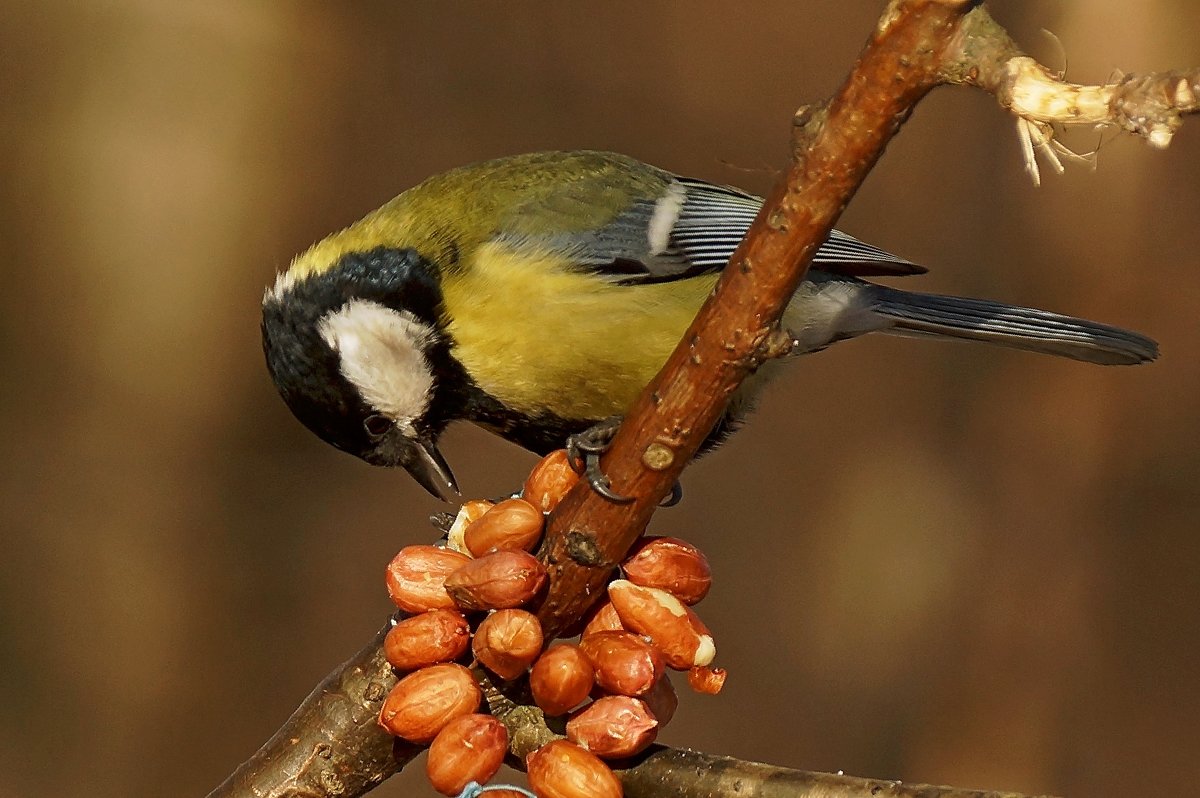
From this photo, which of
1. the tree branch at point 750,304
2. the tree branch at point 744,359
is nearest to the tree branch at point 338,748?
the tree branch at point 744,359

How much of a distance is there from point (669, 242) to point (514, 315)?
26cm

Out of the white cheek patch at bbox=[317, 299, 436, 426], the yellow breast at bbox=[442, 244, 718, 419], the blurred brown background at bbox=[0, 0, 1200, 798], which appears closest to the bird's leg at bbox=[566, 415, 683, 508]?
the yellow breast at bbox=[442, 244, 718, 419]

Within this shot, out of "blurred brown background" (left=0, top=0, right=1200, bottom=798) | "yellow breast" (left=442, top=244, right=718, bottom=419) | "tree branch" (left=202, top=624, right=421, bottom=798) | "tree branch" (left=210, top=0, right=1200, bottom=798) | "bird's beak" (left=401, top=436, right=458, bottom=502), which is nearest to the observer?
"tree branch" (left=210, top=0, right=1200, bottom=798)

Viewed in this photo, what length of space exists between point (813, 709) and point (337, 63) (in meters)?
2.00

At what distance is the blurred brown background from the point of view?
2.84 meters

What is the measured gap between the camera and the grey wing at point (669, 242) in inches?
63.7

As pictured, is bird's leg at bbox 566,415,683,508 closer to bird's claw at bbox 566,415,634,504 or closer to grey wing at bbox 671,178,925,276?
bird's claw at bbox 566,415,634,504

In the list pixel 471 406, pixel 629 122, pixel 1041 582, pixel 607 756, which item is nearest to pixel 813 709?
pixel 1041 582

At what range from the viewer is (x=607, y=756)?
1030mm

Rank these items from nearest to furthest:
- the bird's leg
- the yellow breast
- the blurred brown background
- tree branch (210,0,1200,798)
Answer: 1. tree branch (210,0,1200,798)
2. the bird's leg
3. the yellow breast
4. the blurred brown background

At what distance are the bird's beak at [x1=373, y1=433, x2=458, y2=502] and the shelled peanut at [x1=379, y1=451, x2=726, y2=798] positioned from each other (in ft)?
1.65

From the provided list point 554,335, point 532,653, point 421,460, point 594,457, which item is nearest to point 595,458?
point 594,457

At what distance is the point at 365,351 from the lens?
1539mm

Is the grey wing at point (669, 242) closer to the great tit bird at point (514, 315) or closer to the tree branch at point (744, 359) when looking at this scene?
the great tit bird at point (514, 315)
